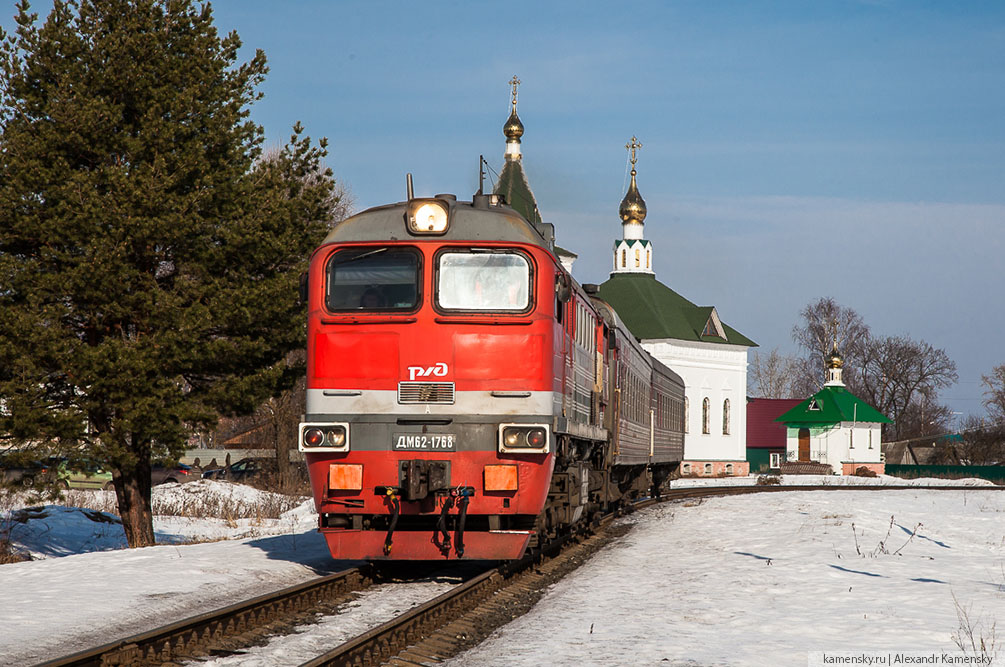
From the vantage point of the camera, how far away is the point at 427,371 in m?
11.2

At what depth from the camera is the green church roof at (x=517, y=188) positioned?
62719 millimetres

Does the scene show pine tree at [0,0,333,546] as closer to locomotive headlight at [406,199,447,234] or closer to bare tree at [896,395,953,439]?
locomotive headlight at [406,199,447,234]

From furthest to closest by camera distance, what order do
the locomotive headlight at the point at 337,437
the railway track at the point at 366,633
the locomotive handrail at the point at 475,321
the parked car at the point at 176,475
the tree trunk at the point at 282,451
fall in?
the parked car at the point at 176,475, the tree trunk at the point at 282,451, the locomotive handrail at the point at 475,321, the locomotive headlight at the point at 337,437, the railway track at the point at 366,633

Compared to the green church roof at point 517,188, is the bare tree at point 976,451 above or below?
below

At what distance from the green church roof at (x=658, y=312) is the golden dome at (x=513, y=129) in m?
10.7

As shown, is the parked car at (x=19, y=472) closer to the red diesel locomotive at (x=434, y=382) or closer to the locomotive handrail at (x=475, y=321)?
the red diesel locomotive at (x=434, y=382)

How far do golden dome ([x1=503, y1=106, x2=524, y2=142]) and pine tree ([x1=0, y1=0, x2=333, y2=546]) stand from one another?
166 ft

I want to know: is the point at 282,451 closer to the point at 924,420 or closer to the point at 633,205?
the point at 633,205

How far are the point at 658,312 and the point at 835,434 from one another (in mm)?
12701

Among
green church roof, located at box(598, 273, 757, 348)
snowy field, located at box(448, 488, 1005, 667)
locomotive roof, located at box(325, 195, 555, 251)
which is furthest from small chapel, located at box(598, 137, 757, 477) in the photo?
locomotive roof, located at box(325, 195, 555, 251)

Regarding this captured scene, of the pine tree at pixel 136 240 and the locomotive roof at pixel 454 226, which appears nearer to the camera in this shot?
the locomotive roof at pixel 454 226

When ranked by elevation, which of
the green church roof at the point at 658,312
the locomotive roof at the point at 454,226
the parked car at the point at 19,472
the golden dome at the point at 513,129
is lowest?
the parked car at the point at 19,472

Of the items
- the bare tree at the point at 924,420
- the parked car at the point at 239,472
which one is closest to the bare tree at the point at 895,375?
the bare tree at the point at 924,420

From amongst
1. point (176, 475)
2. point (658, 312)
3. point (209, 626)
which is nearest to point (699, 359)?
point (658, 312)
